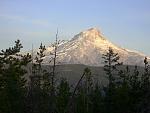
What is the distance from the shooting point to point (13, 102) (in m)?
39.6

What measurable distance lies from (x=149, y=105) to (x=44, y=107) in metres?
9.63

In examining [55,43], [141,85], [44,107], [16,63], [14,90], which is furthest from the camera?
[141,85]

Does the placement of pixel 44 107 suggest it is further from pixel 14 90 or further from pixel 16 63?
pixel 16 63

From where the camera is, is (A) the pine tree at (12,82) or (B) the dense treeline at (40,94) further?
(A) the pine tree at (12,82)

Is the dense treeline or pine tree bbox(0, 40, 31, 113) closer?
the dense treeline

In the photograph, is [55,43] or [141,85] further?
[141,85]

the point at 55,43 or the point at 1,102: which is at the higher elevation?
the point at 55,43

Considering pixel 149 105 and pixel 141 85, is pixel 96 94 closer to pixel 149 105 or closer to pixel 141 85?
pixel 141 85

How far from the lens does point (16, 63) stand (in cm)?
4412

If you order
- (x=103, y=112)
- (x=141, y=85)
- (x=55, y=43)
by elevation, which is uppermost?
(x=55, y=43)

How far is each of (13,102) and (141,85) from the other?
1906 cm

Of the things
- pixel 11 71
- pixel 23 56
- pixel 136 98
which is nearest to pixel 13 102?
pixel 11 71

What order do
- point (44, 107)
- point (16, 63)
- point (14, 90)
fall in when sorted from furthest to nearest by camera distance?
point (16, 63), point (14, 90), point (44, 107)

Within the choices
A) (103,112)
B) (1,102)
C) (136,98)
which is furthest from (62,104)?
(1,102)
